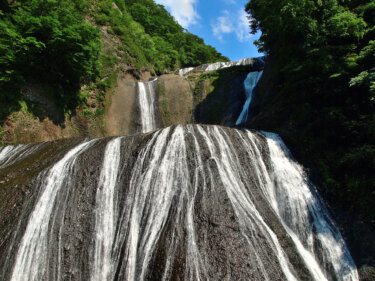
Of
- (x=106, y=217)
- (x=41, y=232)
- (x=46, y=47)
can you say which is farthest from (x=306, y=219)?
(x=46, y=47)

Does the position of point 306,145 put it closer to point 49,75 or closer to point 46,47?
point 46,47

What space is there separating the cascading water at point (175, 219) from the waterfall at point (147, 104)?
7.52 m

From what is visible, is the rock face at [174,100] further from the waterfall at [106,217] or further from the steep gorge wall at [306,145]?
the waterfall at [106,217]

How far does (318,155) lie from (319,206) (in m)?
1.98

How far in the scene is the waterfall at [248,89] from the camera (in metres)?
13.5

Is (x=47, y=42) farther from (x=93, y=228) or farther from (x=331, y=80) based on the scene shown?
(x=331, y=80)

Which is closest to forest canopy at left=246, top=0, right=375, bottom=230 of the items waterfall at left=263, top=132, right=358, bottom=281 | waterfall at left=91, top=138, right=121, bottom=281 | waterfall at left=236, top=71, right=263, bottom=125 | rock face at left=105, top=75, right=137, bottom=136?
waterfall at left=263, top=132, right=358, bottom=281

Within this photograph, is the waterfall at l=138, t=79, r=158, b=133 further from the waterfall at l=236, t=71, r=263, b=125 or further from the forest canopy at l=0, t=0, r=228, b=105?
the waterfall at l=236, t=71, r=263, b=125

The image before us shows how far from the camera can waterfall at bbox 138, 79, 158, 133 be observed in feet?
47.5

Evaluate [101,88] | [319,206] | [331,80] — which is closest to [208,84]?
[101,88]

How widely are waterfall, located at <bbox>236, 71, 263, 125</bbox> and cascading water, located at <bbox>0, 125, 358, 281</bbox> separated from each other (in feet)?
22.4

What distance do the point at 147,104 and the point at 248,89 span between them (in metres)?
7.56

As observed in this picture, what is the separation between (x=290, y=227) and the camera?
226 inches

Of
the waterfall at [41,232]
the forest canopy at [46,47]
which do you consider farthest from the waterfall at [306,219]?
the forest canopy at [46,47]
